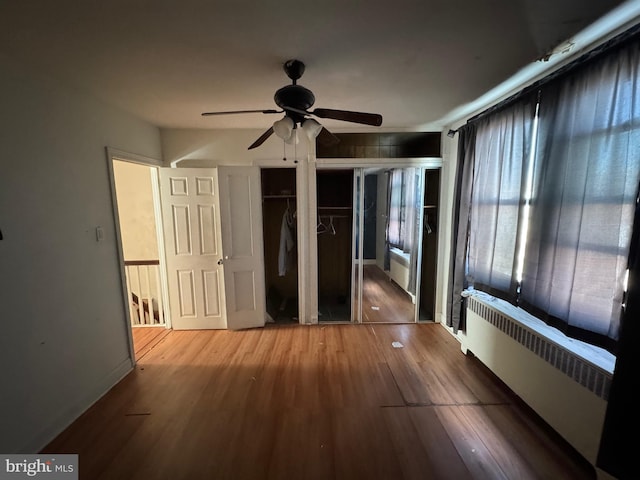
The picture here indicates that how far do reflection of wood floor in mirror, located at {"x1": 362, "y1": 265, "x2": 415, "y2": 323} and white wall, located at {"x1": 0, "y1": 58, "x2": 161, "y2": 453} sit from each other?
2.76m

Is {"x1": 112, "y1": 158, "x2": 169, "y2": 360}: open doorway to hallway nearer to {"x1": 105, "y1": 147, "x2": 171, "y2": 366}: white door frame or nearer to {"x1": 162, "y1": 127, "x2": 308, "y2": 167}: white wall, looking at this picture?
{"x1": 105, "y1": 147, "x2": 171, "y2": 366}: white door frame

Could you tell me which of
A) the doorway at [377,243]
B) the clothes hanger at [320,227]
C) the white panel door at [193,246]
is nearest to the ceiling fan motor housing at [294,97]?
the doorway at [377,243]

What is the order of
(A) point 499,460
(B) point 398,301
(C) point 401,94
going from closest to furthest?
(A) point 499,460 < (C) point 401,94 < (B) point 398,301

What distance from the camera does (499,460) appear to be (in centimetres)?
160

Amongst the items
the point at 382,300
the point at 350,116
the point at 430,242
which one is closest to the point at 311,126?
the point at 350,116

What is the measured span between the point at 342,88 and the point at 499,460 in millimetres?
2815

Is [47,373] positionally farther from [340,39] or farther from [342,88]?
[342,88]

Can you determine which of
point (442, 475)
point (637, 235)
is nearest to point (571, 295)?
point (637, 235)

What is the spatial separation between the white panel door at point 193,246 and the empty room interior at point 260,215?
0.15 feet

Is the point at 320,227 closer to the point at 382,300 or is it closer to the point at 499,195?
the point at 382,300

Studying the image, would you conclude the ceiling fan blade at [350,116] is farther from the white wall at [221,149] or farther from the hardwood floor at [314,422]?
the hardwood floor at [314,422]

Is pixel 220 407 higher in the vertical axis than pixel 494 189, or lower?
lower
